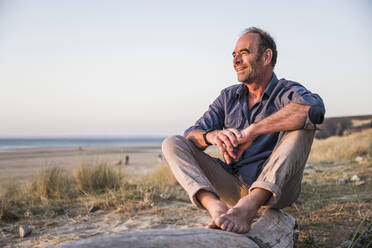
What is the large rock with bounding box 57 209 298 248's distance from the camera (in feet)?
4.02

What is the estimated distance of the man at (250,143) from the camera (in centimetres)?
178


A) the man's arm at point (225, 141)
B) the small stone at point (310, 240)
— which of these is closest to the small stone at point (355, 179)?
the small stone at point (310, 240)

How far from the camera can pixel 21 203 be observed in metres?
3.72

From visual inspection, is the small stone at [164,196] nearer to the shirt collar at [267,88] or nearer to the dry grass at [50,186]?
the dry grass at [50,186]

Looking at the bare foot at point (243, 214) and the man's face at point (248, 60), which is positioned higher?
the man's face at point (248, 60)

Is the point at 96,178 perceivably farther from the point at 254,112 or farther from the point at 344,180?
the point at 344,180

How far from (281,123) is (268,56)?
854 millimetres

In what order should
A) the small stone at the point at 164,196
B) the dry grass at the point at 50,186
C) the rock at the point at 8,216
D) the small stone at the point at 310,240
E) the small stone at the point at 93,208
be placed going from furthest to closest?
the dry grass at the point at 50,186 → the small stone at the point at 164,196 → the small stone at the point at 93,208 → the rock at the point at 8,216 → the small stone at the point at 310,240

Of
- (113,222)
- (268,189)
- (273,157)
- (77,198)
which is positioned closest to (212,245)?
(268,189)

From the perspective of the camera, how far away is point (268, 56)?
2617 mm

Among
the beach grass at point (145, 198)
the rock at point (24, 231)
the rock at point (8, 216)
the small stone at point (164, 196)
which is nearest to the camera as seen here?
the beach grass at point (145, 198)

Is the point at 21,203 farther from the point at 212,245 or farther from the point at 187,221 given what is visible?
the point at 212,245

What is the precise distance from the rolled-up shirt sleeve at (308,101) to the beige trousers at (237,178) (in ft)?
0.28

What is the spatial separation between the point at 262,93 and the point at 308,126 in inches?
27.3
